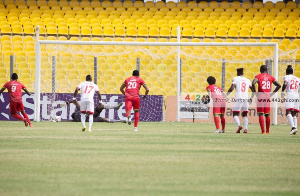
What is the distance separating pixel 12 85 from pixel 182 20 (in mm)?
12123

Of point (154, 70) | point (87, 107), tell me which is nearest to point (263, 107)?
point (87, 107)

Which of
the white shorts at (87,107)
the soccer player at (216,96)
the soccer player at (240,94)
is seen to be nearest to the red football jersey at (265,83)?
the soccer player at (240,94)

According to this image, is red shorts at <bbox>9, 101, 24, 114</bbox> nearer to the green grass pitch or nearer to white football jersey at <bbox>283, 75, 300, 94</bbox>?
the green grass pitch

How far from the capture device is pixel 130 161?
34.8 ft

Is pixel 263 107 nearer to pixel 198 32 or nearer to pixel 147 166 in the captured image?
pixel 147 166

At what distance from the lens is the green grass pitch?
779 centimetres

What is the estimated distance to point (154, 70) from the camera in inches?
1031

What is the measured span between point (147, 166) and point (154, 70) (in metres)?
16.4

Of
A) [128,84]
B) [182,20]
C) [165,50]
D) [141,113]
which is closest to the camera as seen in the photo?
[128,84]

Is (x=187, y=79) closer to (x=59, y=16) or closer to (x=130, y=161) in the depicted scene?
(x=59, y=16)

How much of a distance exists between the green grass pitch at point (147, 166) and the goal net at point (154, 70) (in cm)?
897

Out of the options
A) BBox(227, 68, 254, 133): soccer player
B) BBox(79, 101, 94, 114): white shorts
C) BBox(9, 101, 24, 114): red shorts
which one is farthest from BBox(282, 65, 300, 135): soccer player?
BBox(9, 101, 24, 114): red shorts

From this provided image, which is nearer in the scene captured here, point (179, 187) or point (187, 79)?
point (179, 187)

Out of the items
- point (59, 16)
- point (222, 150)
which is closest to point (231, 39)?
point (59, 16)
